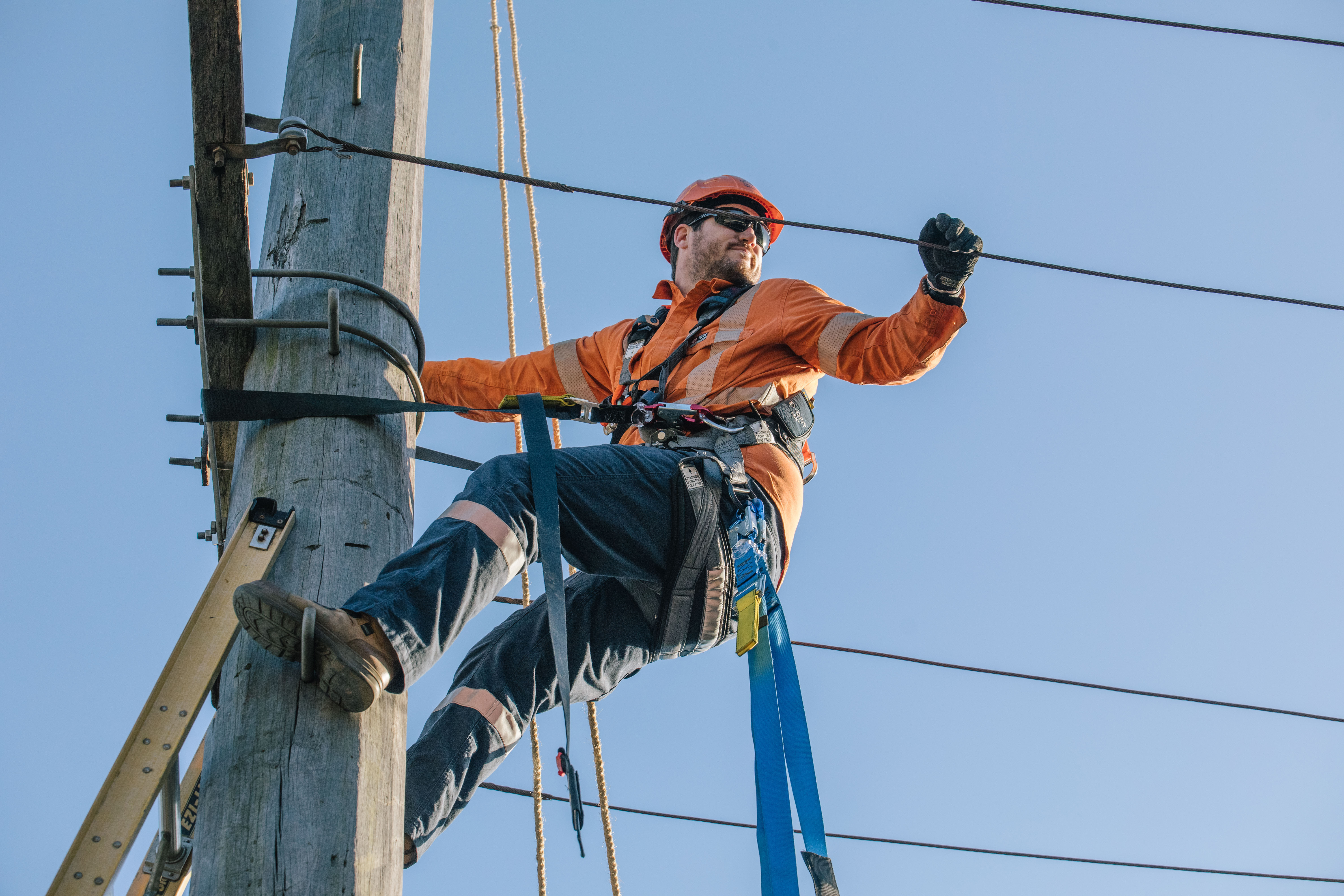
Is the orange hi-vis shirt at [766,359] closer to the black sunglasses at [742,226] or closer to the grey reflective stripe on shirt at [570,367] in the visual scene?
the grey reflective stripe on shirt at [570,367]

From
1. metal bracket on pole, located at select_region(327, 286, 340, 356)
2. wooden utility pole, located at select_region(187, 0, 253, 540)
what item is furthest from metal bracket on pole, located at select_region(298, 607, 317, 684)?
metal bracket on pole, located at select_region(327, 286, 340, 356)

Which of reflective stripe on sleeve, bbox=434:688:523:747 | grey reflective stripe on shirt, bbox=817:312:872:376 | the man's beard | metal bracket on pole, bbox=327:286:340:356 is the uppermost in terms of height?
the man's beard

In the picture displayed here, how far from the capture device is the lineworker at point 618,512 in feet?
6.80

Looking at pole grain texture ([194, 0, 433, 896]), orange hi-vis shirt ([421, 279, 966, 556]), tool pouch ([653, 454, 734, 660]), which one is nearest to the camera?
pole grain texture ([194, 0, 433, 896])

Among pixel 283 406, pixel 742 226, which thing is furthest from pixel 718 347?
pixel 283 406

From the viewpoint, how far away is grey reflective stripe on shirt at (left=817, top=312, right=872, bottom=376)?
3229 mm

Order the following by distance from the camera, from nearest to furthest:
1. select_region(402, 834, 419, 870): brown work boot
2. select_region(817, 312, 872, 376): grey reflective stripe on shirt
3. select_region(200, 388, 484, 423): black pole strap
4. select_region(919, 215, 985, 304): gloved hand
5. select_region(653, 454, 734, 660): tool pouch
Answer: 1. select_region(200, 388, 484, 423): black pole strap
2. select_region(402, 834, 419, 870): brown work boot
3. select_region(653, 454, 734, 660): tool pouch
4. select_region(919, 215, 985, 304): gloved hand
5. select_region(817, 312, 872, 376): grey reflective stripe on shirt

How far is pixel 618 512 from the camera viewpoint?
2.68 metres

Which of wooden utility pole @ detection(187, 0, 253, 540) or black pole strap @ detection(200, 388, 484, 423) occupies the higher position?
wooden utility pole @ detection(187, 0, 253, 540)

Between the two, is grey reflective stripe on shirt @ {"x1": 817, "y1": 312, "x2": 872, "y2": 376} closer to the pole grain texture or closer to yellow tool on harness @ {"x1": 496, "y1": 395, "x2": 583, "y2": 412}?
yellow tool on harness @ {"x1": 496, "y1": 395, "x2": 583, "y2": 412}

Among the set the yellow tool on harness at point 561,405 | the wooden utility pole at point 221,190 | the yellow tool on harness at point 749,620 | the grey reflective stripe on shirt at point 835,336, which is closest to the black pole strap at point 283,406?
the wooden utility pole at point 221,190

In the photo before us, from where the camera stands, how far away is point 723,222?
4000 mm

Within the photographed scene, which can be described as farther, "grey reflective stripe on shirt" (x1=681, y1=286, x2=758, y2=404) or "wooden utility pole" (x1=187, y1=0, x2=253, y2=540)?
"grey reflective stripe on shirt" (x1=681, y1=286, x2=758, y2=404)

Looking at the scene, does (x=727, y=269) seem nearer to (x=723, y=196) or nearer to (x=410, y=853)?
(x=723, y=196)
